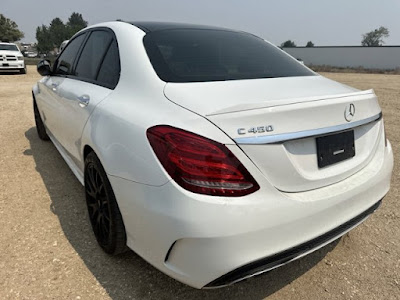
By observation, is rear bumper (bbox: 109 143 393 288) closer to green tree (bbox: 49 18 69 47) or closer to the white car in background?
the white car in background

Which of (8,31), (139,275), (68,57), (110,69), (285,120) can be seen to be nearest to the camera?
(285,120)

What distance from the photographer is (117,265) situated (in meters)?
2.22

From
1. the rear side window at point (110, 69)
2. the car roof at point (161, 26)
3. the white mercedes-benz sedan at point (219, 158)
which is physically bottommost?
the white mercedes-benz sedan at point (219, 158)

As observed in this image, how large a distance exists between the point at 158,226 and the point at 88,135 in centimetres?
98

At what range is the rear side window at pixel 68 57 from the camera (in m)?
3.21

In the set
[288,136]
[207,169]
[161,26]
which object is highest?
[161,26]

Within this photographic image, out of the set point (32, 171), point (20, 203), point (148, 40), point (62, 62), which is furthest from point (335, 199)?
point (32, 171)

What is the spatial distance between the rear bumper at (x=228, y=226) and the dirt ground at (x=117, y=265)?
46 cm

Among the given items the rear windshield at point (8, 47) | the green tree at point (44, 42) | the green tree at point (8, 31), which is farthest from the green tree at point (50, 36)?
the rear windshield at point (8, 47)

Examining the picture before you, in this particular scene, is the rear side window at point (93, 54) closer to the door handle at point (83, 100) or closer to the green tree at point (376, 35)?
the door handle at point (83, 100)

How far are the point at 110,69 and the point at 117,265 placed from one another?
1.34m

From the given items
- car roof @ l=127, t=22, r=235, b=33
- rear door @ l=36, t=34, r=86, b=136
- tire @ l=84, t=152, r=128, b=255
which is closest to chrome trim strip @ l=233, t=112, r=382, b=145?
tire @ l=84, t=152, r=128, b=255

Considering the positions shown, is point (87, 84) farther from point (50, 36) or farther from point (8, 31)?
point (50, 36)

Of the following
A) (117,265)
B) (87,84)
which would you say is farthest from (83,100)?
(117,265)
